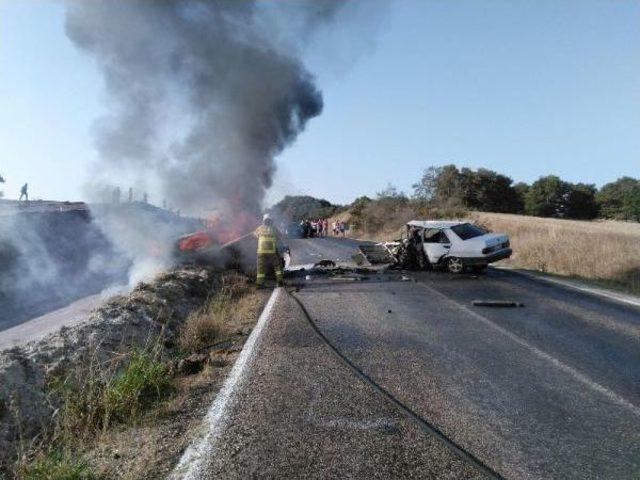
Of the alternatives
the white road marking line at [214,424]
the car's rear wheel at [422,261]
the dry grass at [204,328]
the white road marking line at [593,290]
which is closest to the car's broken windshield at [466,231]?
the car's rear wheel at [422,261]

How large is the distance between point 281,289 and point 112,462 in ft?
29.2

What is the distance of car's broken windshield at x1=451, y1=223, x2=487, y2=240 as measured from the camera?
14.8 metres

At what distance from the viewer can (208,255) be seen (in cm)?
1584

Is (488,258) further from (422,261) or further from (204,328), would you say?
(204,328)

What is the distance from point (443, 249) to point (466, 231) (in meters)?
0.79

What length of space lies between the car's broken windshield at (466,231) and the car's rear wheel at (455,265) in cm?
65

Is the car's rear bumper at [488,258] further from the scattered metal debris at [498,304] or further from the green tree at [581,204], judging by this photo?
the green tree at [581,204]

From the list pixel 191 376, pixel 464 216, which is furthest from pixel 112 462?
pixel 464 216

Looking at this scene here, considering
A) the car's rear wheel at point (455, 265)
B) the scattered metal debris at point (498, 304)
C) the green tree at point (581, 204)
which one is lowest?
the scattered metal debris at point (498, 304)

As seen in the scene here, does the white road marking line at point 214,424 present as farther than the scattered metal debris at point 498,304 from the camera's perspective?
No

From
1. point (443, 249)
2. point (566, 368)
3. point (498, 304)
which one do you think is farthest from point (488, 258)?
point (566, 368)

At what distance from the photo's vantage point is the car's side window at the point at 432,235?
15375 millimetres

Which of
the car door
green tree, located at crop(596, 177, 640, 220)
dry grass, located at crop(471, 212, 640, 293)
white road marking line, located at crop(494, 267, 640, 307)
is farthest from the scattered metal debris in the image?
green tree, located at crop(596, 177, 640, 220)

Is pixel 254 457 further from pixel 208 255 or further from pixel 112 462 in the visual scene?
pixel 208 255
